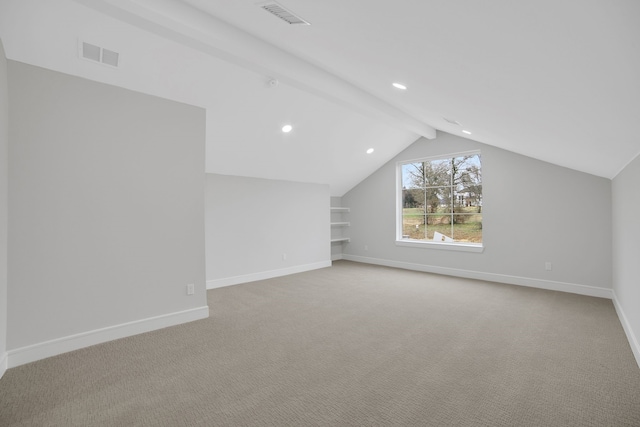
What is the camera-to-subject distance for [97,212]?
10.2ft

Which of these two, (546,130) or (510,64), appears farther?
(546,130)

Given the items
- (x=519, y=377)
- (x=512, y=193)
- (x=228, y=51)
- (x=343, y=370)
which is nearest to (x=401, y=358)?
(x=343, y=370)

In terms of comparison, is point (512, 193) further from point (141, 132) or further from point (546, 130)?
point (141, 132)

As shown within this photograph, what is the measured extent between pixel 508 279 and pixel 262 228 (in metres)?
4.59

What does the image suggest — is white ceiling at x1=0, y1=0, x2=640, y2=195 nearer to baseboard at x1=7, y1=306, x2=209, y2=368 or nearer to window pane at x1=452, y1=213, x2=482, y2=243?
baseboard at x1=7, y1=306, x2=209, y2=368

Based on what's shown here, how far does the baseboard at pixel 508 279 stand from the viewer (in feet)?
15.7

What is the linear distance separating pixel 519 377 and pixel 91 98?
4.53 m

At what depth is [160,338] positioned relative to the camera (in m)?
3.25

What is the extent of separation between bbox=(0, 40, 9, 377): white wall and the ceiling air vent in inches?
85.3

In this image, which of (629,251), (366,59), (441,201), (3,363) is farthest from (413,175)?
(3,363)

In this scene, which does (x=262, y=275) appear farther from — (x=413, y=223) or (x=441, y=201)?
(x=441, y=201)

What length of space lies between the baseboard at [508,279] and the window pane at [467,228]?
729 millimetres

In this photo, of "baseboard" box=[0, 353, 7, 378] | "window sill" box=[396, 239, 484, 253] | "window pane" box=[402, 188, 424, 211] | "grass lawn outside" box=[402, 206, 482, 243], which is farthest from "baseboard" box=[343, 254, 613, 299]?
"baseboard" box=[0, 353, 7, 378]

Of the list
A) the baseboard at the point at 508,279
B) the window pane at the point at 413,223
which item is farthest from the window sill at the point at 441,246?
the baseboard at the point at 508,279
